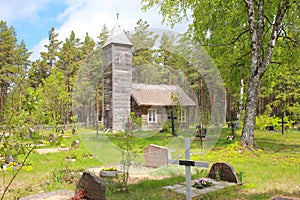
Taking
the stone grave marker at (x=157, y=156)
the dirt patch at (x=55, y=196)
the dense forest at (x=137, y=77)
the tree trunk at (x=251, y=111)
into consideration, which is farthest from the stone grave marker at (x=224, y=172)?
the tree trunk at (x=251, y=111)

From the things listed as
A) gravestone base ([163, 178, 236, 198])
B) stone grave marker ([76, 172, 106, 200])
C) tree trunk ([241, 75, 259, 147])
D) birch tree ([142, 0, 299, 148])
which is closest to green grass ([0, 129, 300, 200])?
gravestone base ([163, 178, 236, 198])

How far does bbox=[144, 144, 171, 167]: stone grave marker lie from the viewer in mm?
6645

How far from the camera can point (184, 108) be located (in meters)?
9.88

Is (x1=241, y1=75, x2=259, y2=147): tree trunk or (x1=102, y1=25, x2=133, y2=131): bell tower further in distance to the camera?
(x1=241, y1=75, x2=259, y2=147): tree trunk

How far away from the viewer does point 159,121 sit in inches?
474

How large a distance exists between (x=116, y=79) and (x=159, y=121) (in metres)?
4.64

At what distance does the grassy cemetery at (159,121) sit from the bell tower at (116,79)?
0.03 m

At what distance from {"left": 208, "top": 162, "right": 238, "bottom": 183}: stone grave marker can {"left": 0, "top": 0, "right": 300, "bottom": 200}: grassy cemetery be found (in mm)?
19

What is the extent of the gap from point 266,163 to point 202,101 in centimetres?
241

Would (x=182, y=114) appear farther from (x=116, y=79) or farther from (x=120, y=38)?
(x=120, y=38)

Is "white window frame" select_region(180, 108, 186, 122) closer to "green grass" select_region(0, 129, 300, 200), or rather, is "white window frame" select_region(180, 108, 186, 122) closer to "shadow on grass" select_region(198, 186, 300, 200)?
"green grass" select_region(0, 129, 300, 200)

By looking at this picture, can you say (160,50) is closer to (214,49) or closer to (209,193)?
(209,193)

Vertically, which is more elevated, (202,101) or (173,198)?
(202,101)

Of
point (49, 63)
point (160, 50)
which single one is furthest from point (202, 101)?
point (49, 63)
